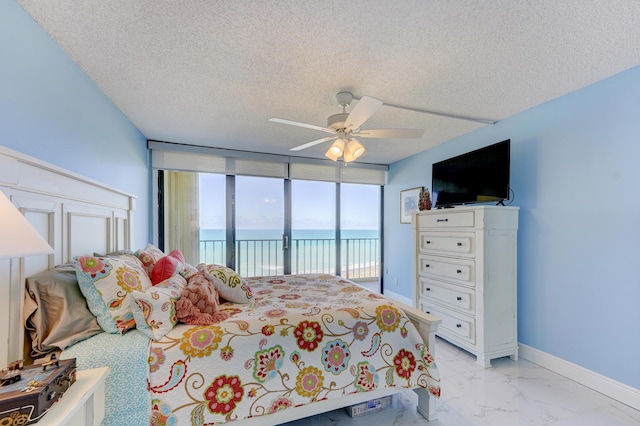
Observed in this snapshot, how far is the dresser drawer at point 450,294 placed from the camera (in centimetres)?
256

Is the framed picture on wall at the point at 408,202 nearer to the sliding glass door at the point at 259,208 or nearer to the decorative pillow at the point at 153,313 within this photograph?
the sliding glass door at the point at 259,208

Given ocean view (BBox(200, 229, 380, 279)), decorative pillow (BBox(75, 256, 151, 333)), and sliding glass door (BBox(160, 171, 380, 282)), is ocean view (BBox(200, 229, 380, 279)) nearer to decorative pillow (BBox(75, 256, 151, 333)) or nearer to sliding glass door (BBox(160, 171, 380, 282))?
sliding glass door (BBox(160, 171, 380, 282))

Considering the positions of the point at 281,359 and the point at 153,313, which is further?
the point at 281,359

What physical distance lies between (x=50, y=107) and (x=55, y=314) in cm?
115

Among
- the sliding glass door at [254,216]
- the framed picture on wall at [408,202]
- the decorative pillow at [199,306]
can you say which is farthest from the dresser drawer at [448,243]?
the decorative pillow at [199,306]

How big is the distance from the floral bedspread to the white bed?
0.35 feet

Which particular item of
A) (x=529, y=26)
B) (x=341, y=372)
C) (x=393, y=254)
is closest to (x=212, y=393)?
(x=341, y=372)

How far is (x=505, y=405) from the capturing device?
1.89 meters

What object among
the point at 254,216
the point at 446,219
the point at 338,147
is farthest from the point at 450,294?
the point at 254,216

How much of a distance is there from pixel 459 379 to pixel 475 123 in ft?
8.23

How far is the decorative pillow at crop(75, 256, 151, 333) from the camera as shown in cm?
131

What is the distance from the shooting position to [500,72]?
6.30 ft

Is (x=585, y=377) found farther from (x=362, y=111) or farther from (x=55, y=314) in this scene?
(x=55, y=314)

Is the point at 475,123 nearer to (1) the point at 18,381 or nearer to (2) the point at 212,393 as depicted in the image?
(2) the point at 212,393
